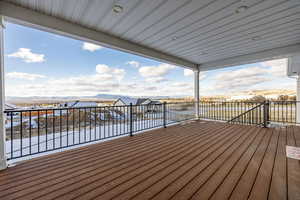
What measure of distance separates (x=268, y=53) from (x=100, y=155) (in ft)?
17.3

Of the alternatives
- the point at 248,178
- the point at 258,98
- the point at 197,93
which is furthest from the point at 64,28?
the point at 258,98

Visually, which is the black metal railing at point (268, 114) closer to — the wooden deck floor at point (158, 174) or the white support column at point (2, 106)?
the wooden deck floor at point (158, 174)

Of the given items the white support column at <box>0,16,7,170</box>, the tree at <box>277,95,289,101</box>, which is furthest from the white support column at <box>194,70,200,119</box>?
the white support column at <box>0,16,7,170</box>

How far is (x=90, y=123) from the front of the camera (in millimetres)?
3484

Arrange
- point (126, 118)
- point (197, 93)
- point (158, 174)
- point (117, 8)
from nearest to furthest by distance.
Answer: point (158, 174), point (117, 8), point (126, 118), point (197, 93)

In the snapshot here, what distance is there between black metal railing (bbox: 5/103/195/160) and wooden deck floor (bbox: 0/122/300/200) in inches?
28.8

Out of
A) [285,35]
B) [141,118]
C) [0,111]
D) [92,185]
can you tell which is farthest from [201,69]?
[0,111]

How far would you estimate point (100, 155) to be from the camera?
216 centimetres

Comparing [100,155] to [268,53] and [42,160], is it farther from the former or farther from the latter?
[268,53]

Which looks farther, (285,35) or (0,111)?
(285,35)

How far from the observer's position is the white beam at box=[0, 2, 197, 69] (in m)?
1.99

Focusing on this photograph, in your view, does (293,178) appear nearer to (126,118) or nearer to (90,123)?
(126,118)

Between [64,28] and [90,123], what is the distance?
226 centimetres

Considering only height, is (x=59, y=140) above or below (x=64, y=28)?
below
